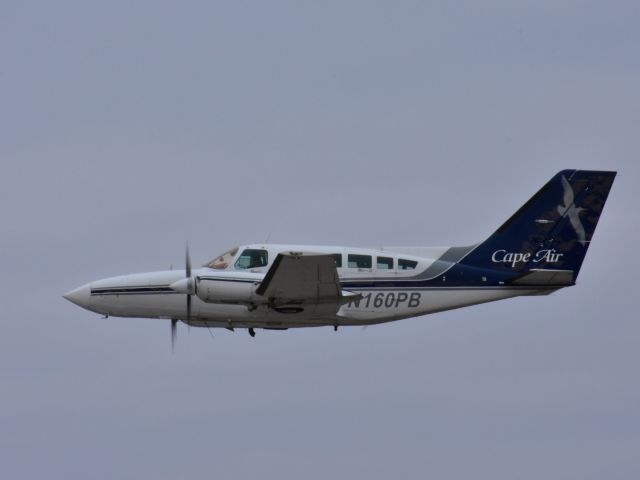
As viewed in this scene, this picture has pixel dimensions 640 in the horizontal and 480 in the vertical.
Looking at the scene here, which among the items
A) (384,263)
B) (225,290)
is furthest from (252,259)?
(384,263)

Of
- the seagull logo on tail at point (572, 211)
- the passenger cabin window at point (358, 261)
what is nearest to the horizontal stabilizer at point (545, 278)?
the seagull logo on tail at point (572, 211)

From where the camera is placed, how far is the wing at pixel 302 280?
1346 inches

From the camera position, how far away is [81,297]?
3738cm

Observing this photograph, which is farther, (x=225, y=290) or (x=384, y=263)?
(x=384, y=263)

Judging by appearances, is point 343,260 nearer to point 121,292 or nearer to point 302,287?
point 302,287

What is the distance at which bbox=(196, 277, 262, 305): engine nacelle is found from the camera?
35.3 meters

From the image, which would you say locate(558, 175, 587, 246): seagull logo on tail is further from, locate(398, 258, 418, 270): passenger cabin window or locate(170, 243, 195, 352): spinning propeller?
locate(170, 243, 195, 352): spinning propeller

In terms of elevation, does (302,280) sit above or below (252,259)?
below

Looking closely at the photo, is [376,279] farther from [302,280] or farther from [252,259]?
[252,259]

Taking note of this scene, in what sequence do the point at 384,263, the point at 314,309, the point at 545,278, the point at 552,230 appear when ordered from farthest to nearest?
the point at 552,230, the point at 545,278, the point at 384,263, the point at 314,309

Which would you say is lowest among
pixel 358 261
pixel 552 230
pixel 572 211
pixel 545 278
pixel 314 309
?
pixel 314 309

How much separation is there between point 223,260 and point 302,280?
2.93 m

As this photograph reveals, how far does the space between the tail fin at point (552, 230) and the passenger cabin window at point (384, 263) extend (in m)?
2.51

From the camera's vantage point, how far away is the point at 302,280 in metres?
35.1
